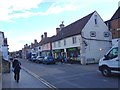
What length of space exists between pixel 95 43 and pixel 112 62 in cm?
2646

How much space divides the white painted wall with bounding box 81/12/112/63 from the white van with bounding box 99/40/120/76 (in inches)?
886

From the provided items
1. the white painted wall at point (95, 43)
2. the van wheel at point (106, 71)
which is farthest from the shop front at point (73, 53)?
the van wheel at point (106, 71)

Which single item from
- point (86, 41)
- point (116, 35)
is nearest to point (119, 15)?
point (116, 35)

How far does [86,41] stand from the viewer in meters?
43.4

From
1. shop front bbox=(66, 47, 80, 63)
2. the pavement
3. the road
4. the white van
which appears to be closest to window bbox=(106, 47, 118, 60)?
the white van

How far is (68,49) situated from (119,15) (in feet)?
46.6

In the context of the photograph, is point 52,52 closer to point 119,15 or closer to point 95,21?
point 95,21

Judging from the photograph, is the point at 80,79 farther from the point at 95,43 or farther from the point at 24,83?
the point at 95,43

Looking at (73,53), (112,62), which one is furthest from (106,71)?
(73,53)

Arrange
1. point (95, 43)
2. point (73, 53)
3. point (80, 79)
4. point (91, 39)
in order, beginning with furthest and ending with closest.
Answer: point (73, 53), point (95, 43), point (91, 39), point (80, 79)

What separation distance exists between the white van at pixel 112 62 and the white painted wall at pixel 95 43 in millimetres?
22509

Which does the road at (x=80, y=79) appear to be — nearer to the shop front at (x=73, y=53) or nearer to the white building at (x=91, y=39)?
the white building at (x=91, y=39)

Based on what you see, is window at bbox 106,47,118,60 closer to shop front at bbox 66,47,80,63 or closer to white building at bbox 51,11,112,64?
white building at bbox 51,11,112,64

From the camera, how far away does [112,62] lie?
1809cm
